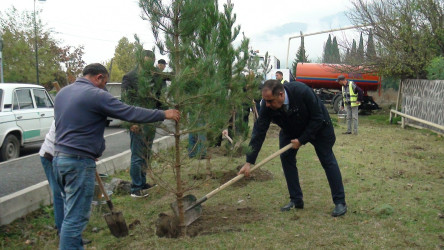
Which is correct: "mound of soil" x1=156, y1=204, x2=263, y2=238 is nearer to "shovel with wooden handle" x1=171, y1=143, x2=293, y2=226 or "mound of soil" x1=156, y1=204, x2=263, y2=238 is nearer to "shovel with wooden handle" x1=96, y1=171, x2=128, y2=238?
"shovel with wooden handle" x1=171, y1=143, x2=293, y2=226

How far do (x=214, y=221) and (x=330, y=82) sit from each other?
18.9 m

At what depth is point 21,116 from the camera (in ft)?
29.5

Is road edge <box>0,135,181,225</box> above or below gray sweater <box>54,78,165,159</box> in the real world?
below

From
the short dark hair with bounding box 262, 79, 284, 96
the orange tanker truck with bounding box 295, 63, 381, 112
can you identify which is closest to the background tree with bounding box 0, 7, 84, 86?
the orange tanker truck with bounding box 295, 63, 381, 112

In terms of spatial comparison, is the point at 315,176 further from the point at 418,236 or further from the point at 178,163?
the point at 178,163

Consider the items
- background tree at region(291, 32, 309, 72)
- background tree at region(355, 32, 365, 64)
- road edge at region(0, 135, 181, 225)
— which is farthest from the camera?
background tree at region(291, 32, 309, 72)

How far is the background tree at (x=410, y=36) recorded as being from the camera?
14.9m

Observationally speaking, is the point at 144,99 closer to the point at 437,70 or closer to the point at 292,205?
the point at 292,205

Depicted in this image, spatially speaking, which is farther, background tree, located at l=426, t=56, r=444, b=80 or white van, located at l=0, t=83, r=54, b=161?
background tree, located at l=426, t=56, r=444, b=80

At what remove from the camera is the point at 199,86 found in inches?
155

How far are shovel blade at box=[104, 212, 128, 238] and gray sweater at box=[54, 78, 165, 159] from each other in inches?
41.5

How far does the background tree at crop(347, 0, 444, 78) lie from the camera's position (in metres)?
14.9

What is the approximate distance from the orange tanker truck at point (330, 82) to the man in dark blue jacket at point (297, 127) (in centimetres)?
1642

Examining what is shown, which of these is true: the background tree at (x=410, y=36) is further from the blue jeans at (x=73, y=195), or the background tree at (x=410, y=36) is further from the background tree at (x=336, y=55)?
Result: the blue jeans at (x=73, y=195)
